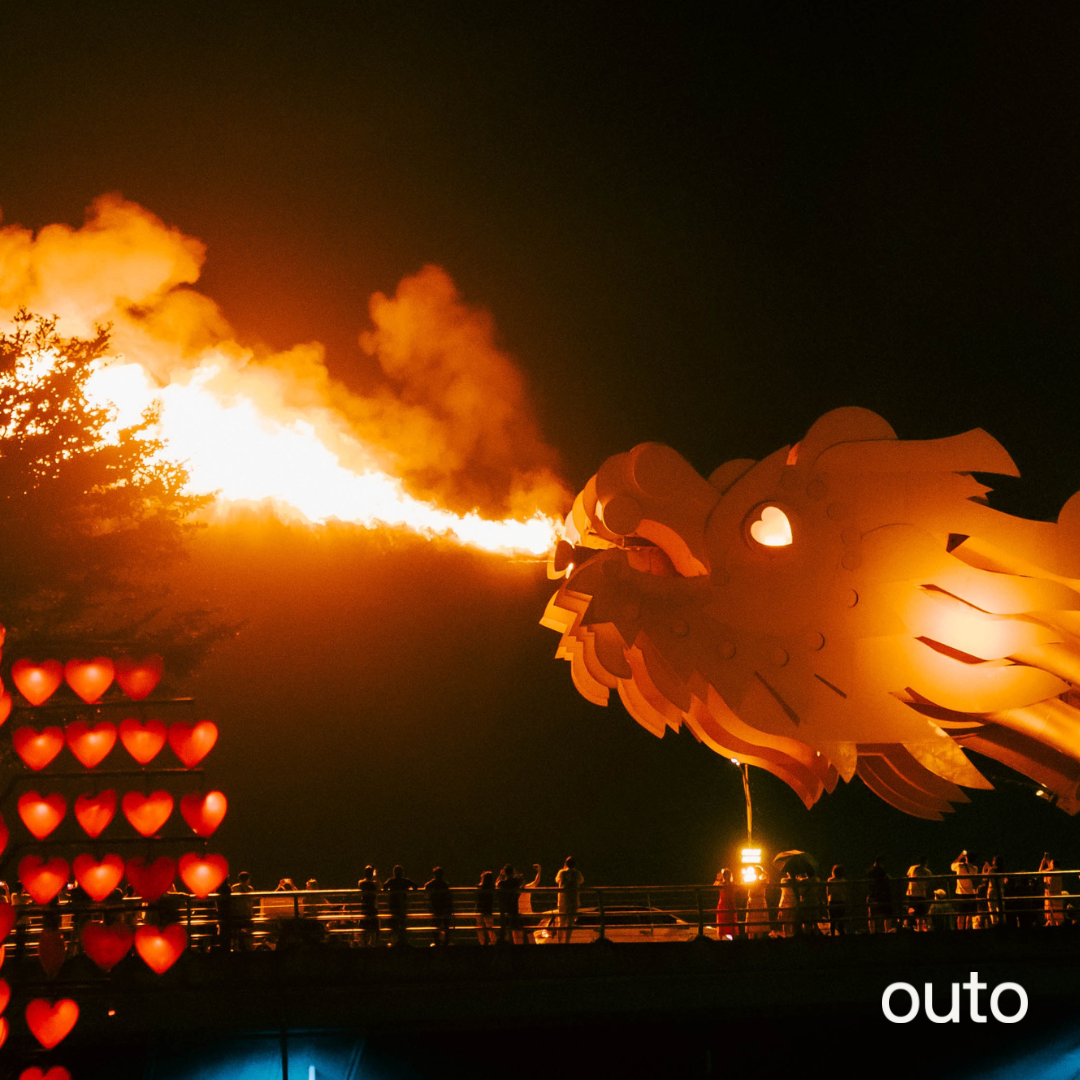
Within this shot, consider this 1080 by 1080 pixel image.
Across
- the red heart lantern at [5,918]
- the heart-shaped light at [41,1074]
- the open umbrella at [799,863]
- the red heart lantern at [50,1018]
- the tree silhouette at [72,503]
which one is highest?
the tree silhouette at [72,503]

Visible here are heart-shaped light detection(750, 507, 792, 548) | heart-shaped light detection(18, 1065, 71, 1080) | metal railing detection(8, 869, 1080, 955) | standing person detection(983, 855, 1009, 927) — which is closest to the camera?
heart-shaped light detection(18, 1065, 71, 1080)

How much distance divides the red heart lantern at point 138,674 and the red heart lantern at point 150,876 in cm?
157

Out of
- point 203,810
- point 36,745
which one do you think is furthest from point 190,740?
point 36,745

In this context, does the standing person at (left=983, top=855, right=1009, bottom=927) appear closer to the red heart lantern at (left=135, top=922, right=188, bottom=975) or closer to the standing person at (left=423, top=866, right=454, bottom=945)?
the standing person at (left=423, top=866, right=454, bottom=945)

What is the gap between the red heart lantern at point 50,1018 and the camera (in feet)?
36.8

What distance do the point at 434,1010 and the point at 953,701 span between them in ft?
20.3

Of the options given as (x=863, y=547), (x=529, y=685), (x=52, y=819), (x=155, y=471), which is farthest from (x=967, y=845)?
(x=52, y=819)

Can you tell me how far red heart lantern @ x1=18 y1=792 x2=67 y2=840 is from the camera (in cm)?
1193

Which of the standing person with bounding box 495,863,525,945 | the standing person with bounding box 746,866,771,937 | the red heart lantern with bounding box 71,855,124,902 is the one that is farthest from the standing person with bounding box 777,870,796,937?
the red heart lantern with bounding box 71,855,124,902

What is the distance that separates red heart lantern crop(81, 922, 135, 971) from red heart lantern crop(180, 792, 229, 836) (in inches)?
44.8

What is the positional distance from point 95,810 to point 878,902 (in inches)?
318

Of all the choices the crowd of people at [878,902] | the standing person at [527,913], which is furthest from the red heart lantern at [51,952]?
the crowd of people at [878,902]

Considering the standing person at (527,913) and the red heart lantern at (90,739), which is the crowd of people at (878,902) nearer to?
the standing person at (527,913)

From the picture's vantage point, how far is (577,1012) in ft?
44.0
